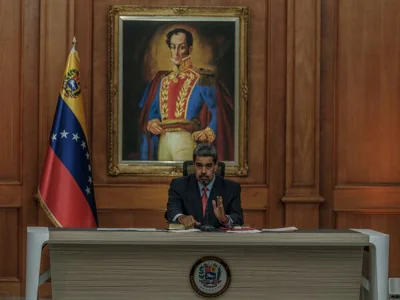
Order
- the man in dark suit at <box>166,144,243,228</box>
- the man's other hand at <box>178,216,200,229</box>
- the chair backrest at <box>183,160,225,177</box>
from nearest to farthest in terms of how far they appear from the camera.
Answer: the man's other hand at <box>178,216,200,229</box> < the man in dark suit at <box>166,144,243,228</box> < the chair backrest at <box>183,160,225,177</box>

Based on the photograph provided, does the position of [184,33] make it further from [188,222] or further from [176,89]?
[188,222]

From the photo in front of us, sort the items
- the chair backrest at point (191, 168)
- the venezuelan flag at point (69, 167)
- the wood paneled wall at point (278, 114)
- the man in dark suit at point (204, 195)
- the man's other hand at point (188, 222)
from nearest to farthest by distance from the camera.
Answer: the man's other hand at point (188, 222) < the man in dark suit at point (204, 195) < the chair backrest at point (191, 168) < the venezuelan flag at point (69, 167) < the wood paneled wall at point (278, 114)

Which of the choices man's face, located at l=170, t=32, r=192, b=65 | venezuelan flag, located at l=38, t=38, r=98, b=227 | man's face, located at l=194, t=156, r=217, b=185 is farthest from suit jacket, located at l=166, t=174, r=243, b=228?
man's face, located at l=170, t=32, r=192, b=65

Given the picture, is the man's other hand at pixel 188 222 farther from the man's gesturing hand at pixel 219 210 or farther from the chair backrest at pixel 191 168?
the chair backrest at pixel 191 168

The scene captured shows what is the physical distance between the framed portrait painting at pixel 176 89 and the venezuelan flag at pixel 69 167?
0.39 m

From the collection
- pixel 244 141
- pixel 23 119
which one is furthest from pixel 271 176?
pixel 23 119

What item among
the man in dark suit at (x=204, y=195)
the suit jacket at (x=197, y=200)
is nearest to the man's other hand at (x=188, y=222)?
the man in dark suit at (x=204, y=195)

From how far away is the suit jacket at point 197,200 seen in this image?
17.2 ft

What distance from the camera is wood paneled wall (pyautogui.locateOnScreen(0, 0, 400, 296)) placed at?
7047 mm

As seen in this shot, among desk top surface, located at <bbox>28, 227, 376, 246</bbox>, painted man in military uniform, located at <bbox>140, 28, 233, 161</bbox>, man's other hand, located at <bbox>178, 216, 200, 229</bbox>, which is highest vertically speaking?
painted man in military uniform, located at <bbox>140, 28, 233, 161</bbox>

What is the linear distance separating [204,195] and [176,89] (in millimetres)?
2007

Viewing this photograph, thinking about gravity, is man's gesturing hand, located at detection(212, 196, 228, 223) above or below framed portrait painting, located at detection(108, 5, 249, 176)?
below

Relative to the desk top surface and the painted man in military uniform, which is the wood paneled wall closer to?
the painted man in military uniform

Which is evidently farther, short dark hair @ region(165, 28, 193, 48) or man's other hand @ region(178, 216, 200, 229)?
short dark hair @ region(165, 28, 193, 48)
